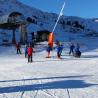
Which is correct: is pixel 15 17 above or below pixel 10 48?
above

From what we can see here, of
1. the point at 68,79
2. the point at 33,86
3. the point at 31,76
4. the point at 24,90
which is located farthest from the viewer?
the point at 31,76

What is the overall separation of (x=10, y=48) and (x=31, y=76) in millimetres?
27668

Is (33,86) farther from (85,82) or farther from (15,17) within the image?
(15,17)

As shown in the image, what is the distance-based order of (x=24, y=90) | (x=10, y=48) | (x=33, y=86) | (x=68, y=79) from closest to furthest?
(x=24, y=90), (x=33, y=86), (x=68, y=79), (x=10, y=48)

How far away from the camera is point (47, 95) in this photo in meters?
13.9

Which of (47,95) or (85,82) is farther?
(85,82)

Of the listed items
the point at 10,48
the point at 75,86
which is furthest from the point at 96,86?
the point at 10,48

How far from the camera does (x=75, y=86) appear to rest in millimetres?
16016

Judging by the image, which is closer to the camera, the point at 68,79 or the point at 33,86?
the point at 33,86

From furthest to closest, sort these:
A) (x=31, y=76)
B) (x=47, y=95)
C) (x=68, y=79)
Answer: (x=31, y=76), (x=68, y=79), (x=47, y=95)

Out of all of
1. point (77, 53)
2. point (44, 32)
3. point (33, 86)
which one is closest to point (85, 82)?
point (33, 86)

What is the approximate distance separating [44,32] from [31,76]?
4808cm

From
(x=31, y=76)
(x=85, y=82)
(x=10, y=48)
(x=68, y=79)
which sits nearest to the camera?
(x=85, y=82)

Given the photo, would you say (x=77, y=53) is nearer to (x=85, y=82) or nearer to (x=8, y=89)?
(x=85, y=82)
